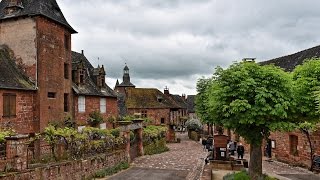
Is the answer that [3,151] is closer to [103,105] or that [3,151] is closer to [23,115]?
[23,115]

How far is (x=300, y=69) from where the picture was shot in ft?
47.3

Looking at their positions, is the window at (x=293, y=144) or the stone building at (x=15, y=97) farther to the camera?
the window at (x=293, y=144)

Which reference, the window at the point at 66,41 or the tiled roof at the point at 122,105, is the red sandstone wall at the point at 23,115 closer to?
the window at the point at 66,41

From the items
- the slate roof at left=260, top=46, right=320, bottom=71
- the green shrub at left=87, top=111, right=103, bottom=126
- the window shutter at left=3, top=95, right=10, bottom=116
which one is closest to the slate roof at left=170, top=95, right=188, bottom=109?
the slate roof at left=260, top=46, right=320, bottom=71

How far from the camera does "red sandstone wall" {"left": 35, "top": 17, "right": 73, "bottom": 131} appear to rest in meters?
21.1

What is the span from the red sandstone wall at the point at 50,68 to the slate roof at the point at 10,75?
3.00 ft

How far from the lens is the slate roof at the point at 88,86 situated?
86.8ft

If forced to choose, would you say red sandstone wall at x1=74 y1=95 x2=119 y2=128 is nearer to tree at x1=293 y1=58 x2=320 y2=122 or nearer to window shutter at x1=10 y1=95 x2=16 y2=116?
window shutter at x1=10 y1=95 x2=16 y2=116

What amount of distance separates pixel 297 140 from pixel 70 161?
1578 centimetres

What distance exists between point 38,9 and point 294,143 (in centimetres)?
1969

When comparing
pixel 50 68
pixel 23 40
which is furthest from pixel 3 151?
pixel 23 40

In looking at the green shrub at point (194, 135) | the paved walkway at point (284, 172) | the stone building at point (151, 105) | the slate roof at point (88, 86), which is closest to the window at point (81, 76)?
the slate roof at point (88, 86)

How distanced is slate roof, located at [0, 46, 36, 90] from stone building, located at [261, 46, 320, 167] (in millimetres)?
17656

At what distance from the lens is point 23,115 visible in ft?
65.7
